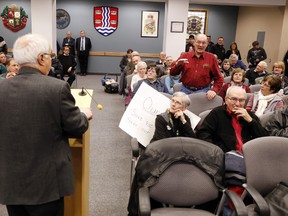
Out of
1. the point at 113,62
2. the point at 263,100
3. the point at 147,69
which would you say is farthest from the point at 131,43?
the point at 263,100

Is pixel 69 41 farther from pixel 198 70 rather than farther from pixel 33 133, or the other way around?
pixel 33 133

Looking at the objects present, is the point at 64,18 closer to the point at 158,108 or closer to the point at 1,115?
the point at 158,108

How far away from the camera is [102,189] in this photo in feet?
10.0

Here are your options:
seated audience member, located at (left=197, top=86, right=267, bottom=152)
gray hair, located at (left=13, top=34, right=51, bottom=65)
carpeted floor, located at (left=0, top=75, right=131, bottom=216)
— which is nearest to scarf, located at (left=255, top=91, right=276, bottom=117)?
seated audience member, located at (left=197, top=86, right=267, bottom=152)

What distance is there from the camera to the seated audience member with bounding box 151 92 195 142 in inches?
107

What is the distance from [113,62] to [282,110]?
921 centimetres

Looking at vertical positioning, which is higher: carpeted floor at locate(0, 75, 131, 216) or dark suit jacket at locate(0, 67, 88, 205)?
dark suit jacket at locate(0, 67, 88, 205)

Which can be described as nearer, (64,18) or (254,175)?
(254,175)

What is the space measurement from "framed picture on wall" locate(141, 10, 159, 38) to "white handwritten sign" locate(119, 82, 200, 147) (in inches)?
341

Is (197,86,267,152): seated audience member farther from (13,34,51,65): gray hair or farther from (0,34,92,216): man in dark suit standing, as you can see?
(13,34,51,65): gray hair

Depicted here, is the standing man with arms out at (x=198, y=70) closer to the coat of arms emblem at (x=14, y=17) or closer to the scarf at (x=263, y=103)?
the scarf at (x=263, y=103)

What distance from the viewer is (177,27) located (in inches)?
324

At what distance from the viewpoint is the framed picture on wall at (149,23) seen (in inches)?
441

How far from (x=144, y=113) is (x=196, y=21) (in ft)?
30.4
